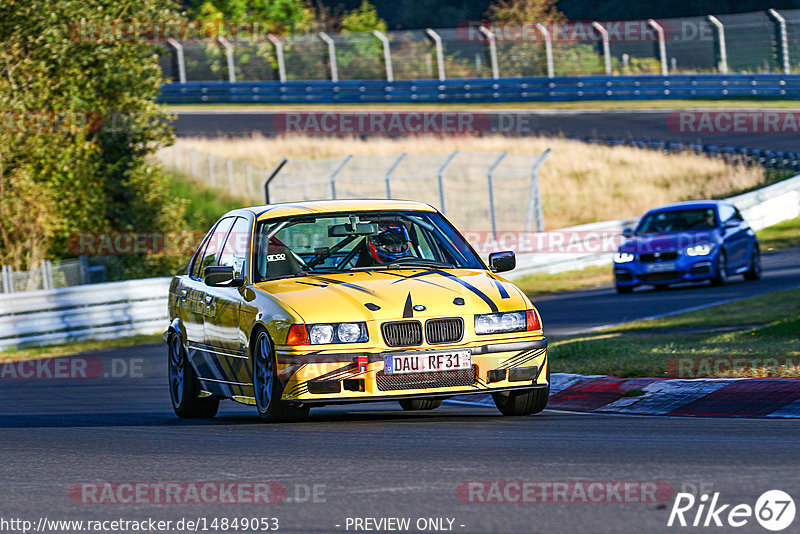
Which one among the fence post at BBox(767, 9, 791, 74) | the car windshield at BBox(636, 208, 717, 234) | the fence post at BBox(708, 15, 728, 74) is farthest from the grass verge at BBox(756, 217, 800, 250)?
the fence post at BBox(708, 15, 728, 74)

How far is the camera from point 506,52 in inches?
2112

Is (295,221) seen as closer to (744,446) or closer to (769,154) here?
(744,446)

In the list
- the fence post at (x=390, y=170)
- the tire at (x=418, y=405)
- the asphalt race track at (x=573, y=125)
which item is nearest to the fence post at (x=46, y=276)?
the fence post at (x=390, y=170)

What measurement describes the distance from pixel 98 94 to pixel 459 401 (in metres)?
18.6

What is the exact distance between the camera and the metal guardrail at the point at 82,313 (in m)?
21.6

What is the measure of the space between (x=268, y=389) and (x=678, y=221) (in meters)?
15.8

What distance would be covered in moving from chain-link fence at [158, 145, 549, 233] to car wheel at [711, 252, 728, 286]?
6848 millimetres

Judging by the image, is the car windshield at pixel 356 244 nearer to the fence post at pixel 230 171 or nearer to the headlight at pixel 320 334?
the headlight at pixel 320 334

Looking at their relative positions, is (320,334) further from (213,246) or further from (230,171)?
(230,171)

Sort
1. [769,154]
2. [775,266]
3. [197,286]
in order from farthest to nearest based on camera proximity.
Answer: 1. [769,154]
2. [775,266]
3. [197,286]

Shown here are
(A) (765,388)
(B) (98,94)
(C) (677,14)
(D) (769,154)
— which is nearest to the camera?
(A) (765,388)

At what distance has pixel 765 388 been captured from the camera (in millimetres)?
9812

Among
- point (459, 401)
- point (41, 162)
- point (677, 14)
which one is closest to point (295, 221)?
point (459, 401)

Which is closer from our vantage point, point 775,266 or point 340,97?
point 775,266
